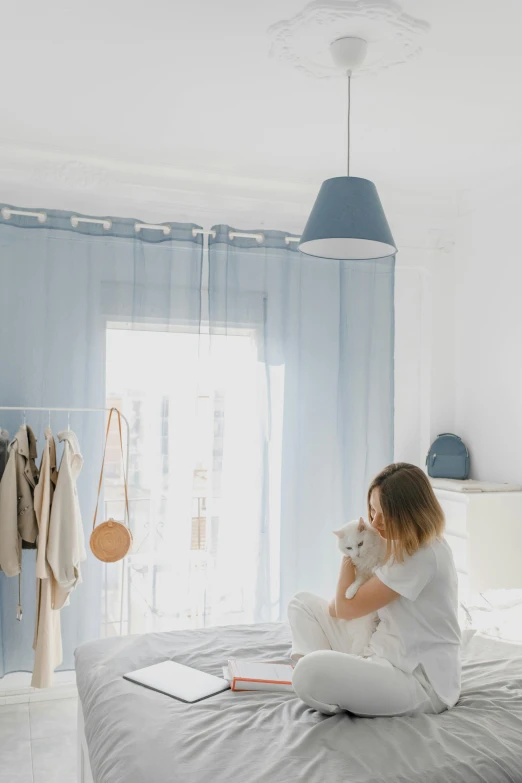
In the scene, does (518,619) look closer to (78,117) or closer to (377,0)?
(377,0)

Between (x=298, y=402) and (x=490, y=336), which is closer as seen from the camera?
(x=298, y=402)

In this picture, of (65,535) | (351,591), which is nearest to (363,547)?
(351,591)

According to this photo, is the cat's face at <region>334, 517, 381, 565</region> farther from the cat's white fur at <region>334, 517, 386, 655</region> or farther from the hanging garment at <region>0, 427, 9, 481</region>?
the hanging garment at <region>0, 427, 9, 481</region>

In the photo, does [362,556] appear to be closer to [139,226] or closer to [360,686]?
[360,686]

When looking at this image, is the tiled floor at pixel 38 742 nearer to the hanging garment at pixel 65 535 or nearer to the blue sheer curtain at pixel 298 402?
the hanging garment at pixel 65 535

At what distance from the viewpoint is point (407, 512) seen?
79.4 inches

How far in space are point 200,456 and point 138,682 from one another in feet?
6.02

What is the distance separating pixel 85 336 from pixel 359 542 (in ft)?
6.49

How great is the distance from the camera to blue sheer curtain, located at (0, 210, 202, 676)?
345 centimetres

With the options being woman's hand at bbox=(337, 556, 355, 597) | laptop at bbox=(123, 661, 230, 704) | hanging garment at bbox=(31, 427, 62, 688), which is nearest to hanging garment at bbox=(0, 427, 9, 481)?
hanging garment at bbox=(31, 427, 62, 688)

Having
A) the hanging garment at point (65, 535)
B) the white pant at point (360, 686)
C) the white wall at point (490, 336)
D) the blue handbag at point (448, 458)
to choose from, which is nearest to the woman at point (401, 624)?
the white pant at point (360, 686)

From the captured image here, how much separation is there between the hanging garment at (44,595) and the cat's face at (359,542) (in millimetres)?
1548

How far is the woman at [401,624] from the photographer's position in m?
1.82

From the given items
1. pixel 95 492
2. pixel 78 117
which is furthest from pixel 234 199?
pixel 95 492
